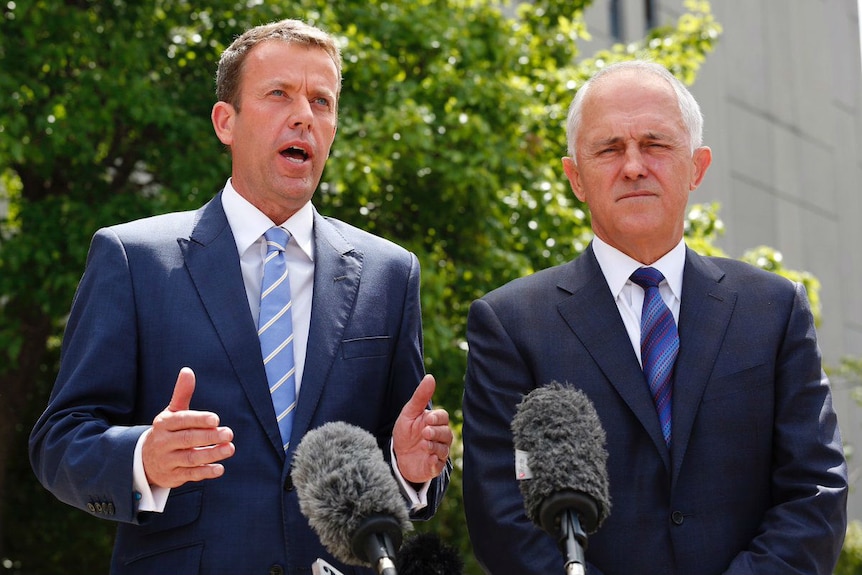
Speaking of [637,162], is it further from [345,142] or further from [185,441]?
[345,142]

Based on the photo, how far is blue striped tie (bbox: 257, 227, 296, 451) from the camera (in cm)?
382

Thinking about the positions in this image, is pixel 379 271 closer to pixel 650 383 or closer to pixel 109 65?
pixel 650 383

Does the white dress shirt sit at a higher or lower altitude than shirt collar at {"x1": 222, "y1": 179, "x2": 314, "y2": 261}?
lower

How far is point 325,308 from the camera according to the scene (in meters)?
3.98

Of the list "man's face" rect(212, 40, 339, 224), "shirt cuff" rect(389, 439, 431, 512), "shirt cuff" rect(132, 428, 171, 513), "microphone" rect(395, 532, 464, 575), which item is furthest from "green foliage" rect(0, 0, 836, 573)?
"microphone" rect(395, 532, 464, 575)

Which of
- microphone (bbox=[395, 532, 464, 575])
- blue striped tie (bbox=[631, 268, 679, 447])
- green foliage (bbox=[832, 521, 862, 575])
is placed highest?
blue striped tie (bbox=[631, 268, 679, 447])

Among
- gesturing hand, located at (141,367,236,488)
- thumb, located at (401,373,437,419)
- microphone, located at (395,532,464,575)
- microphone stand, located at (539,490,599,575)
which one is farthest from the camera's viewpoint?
thumb, located at (401,373,437,419)

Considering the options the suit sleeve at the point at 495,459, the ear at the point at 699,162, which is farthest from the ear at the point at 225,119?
the ear at the point at 699,162

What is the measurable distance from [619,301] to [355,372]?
0.90 meters

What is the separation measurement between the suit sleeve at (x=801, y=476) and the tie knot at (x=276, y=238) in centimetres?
165

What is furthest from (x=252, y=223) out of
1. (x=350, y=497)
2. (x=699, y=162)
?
(x=699, y=162)

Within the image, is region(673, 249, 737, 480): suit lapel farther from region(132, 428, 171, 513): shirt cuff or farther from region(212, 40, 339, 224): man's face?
region(132, 428, 171, 513): shirt cuff

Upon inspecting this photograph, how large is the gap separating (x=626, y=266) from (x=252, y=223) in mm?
1248

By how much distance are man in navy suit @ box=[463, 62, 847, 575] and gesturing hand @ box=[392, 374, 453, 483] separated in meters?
0.17
